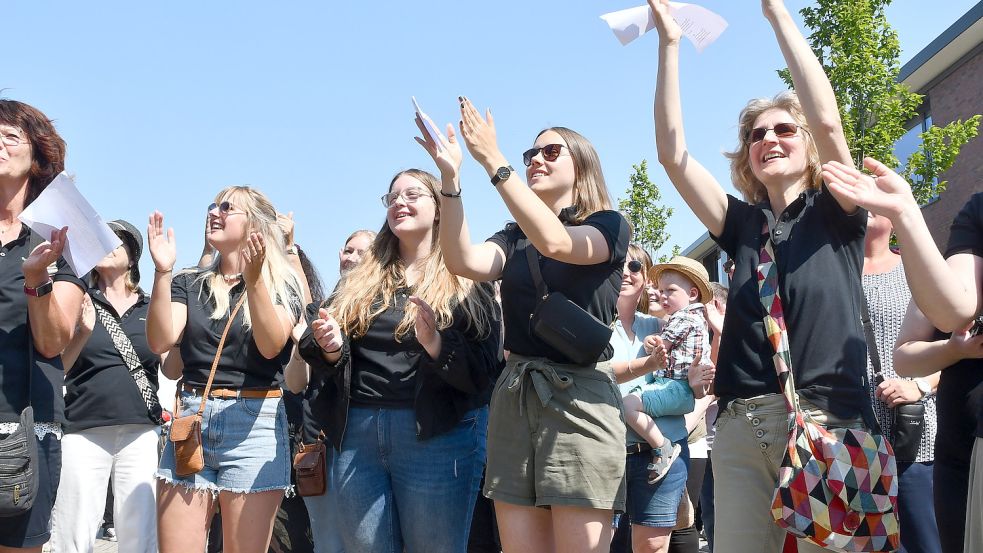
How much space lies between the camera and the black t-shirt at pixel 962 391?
9.41 ft

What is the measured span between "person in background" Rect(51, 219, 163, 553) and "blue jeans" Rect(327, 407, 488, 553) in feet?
4.68

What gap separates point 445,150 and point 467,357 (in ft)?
3.33

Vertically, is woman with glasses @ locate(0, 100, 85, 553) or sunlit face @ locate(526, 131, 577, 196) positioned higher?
sunlit face @ locate(526, 131, 577, 196)

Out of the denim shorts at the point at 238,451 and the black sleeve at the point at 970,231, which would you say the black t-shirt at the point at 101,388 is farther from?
the black sleeve at the point at 970,231

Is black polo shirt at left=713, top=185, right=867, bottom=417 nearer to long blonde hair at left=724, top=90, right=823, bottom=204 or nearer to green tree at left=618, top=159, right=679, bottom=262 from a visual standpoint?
long blonde hair at left=724, top=90, right=823, bottom=204

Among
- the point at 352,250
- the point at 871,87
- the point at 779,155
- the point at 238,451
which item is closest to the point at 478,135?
the point at 779,155

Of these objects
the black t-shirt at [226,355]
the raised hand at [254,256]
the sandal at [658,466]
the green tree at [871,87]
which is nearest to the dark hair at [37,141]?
the raised hand at [254,256]

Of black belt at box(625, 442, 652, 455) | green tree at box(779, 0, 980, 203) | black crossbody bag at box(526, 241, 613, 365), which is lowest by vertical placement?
black belt at box(625, 442, 652, 455)

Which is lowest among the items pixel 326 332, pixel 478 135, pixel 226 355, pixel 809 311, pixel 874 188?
pixel 226 355

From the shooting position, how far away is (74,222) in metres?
3.55

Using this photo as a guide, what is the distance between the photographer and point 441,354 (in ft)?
13.4

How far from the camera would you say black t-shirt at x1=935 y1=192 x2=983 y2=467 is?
9.41 ft

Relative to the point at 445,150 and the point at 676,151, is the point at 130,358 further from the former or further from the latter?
the point at 676,151

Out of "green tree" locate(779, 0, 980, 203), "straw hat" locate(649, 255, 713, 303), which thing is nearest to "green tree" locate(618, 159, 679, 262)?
"green tree" locate(779, 0, 980, 203)
